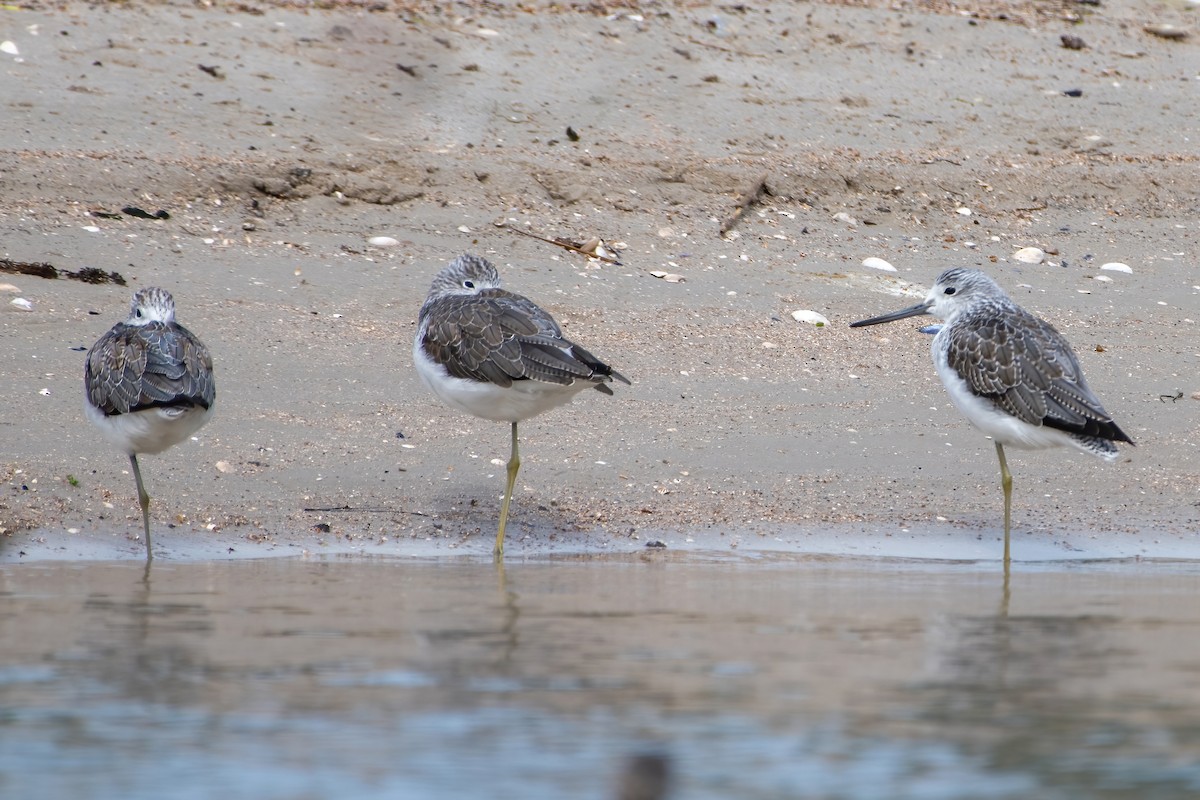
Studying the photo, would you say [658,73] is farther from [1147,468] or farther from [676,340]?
[1147,468]

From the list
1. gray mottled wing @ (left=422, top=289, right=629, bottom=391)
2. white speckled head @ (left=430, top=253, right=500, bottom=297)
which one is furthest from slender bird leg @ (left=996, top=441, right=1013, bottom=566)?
white speckled head @ (left=430, top=253, right=500, bottom=297)

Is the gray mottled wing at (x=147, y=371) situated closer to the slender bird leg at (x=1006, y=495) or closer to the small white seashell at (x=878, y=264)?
the slender bird leg at (x=1006, y=495)

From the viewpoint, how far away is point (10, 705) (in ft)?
13.5

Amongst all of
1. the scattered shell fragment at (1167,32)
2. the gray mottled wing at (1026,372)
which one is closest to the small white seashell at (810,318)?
the gray mottled wing at (1026,372)

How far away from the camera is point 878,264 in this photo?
10688 millimetres

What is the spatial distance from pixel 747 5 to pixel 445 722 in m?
11.0

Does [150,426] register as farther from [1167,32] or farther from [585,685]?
[1167,32]

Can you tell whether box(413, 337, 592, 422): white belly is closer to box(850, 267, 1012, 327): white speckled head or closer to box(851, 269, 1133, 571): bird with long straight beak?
box(851, 269, 1133, 571): bird with long straight beak

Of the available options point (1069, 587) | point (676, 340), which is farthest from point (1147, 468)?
point (676, 340)

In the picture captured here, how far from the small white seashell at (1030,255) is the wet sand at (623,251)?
0.17 metres

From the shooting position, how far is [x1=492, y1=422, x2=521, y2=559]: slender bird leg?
6988 millimetres

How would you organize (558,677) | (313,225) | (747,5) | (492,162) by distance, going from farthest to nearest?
(747,5), (492,162), (313,225), (558,677)

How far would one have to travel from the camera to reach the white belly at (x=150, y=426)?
22.3 feet

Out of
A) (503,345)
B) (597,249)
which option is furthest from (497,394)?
(597,249)
